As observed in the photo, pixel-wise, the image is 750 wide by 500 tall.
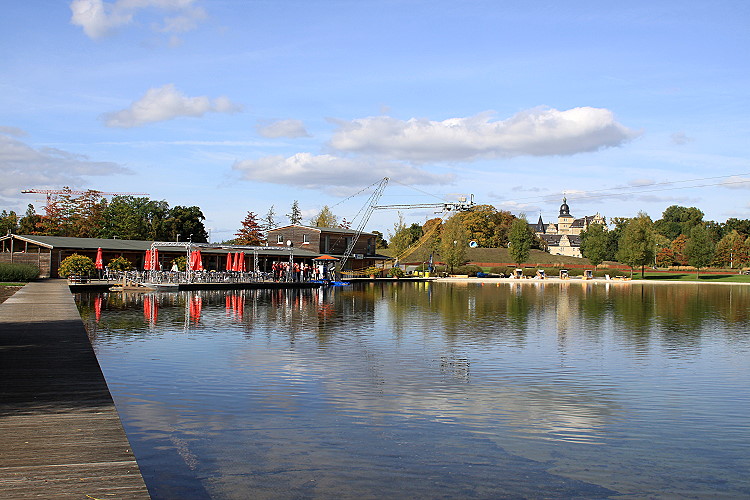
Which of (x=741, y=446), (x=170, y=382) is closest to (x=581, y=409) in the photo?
(x=741, y=446)

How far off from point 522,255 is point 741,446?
9672 cm

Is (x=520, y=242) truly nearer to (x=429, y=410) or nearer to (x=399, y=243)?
(x=399, y=243)

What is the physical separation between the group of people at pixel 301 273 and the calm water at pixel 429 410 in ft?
112

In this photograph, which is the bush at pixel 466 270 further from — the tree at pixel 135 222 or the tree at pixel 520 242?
the tree at pixel 135 222

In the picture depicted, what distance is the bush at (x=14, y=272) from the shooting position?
45219mm

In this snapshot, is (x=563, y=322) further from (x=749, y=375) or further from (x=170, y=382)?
(x=170, y=382)

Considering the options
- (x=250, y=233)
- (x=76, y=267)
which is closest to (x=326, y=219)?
(x=250, y=233)

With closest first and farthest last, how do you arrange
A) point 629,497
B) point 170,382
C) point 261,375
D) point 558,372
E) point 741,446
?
1. point 629,497
2. point 741,446
3. point 170,382
4. point 261,375
5. point 558,372

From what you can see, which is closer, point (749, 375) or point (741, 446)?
point (741, 446)

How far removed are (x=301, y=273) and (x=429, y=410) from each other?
160 feet

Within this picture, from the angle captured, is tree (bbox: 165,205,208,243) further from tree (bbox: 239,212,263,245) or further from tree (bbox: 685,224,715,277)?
tree (bbox: 685,224,715,277)

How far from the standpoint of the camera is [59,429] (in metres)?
8.64

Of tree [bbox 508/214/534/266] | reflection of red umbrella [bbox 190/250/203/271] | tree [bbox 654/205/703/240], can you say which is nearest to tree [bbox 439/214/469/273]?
tree [bbox 508/214/534/266]

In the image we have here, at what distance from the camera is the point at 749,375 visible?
16.4m
